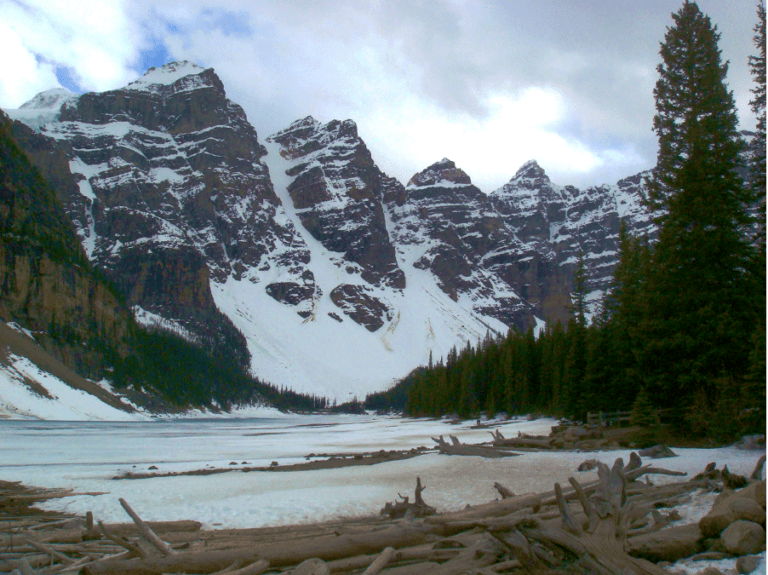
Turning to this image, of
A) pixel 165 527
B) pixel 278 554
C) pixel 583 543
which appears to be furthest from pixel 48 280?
pixel 583 543

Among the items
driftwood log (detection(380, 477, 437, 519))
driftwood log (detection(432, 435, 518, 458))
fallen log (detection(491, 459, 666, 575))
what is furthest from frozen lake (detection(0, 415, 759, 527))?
fallen log (detection(491, 459, 666, 575))

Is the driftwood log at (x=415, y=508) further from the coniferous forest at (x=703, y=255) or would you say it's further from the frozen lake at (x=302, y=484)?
the coniferous forest at (x=703, y=255)

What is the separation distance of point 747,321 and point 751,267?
204 centimetres

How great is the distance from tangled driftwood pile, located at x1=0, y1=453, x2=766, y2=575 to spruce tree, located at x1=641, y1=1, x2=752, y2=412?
12153 millimetres

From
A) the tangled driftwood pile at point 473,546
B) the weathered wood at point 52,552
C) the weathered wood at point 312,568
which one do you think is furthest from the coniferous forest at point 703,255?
the weathered wood at point 52,552

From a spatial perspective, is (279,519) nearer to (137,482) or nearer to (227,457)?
(137,482)

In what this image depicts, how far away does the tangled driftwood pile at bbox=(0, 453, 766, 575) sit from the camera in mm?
6402

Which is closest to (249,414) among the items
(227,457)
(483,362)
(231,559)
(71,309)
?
Result: (71,309)

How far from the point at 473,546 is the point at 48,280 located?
135 meters

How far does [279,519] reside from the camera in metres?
12.7

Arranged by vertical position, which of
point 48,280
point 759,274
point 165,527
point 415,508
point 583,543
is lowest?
point 165,527

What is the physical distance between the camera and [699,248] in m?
20.8

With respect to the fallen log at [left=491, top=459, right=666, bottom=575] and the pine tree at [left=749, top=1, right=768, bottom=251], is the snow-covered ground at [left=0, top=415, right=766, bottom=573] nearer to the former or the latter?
the fallen log at [left=491, top=459, right=666, bottom=575]

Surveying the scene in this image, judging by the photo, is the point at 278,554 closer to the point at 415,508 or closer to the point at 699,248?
the point at 415,508
